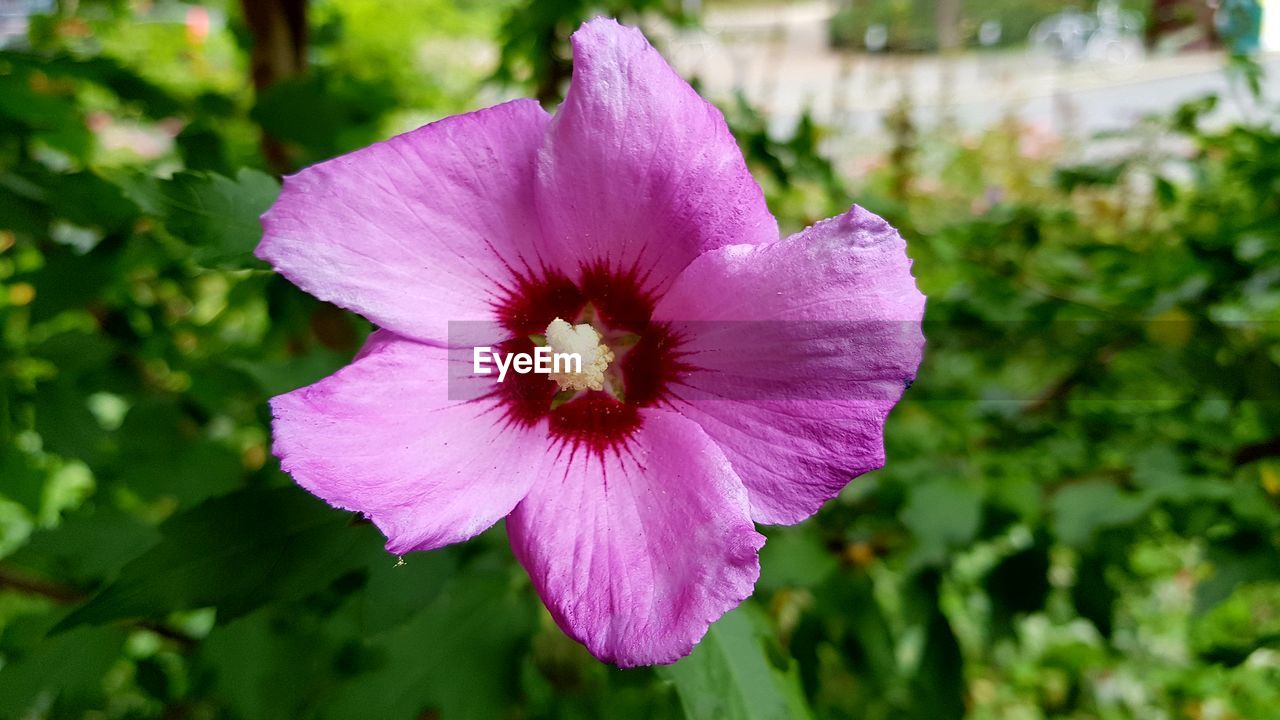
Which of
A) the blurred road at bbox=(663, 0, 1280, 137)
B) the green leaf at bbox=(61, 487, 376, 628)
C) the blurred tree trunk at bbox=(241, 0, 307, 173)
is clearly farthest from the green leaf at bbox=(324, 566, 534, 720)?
the blurred road at bbox=(663, 0, 1280, 137)

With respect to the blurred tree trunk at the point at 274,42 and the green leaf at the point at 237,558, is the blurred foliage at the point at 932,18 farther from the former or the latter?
the green leaf at the point at 237,558

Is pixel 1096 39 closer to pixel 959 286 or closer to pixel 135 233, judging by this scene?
pixel 959 286

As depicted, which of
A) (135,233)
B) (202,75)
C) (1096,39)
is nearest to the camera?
(135,233)

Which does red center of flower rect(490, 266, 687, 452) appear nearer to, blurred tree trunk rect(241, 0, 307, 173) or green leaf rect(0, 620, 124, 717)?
green leaf rect(0, 620, 124, 717)

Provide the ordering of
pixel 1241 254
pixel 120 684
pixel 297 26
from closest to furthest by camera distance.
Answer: pixel 1241 254 → pixel 297 26 → pixel 120 684

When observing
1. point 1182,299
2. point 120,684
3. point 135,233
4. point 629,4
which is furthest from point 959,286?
point 120,684

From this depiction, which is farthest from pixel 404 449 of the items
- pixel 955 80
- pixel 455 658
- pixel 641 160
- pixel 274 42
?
pixel 955 80
